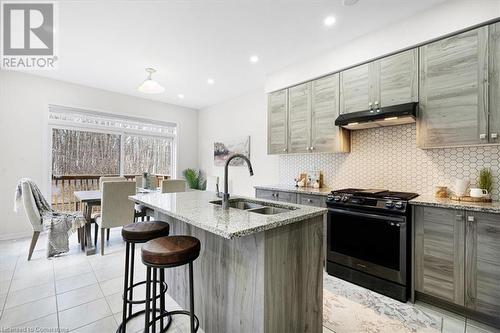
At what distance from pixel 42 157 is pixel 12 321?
10.6 ft

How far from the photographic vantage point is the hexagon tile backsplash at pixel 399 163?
2375 millimetres

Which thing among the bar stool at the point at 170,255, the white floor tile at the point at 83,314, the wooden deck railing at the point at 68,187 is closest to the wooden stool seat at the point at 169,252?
the bar stool at the point at 170,255

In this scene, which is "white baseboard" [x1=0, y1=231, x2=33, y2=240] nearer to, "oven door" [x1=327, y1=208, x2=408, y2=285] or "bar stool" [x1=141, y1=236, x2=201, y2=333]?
"bar stool" [x1=141, y1=236, x2=201, y2=333]

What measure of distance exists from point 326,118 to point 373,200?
129cm

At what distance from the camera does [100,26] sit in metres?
2.70

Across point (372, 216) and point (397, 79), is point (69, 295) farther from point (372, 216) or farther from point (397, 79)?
point (397, 79)

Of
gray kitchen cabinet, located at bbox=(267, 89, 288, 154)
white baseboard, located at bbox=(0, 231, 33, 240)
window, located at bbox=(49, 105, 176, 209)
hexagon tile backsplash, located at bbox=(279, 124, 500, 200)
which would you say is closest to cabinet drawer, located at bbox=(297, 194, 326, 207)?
hexagon tile backsplash, located at bbox=(279, 124, 500, 200)

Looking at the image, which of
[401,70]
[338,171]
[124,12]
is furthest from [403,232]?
[124,12]

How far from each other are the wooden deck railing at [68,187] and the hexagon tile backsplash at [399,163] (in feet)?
15.1

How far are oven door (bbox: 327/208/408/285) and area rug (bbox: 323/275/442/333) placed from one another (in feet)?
0.76

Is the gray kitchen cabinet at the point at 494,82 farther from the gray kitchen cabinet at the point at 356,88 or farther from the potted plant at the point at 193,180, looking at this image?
the potted plant at the point at 193,180

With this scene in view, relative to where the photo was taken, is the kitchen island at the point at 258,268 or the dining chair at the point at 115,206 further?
the dining chair at the point at 115,206

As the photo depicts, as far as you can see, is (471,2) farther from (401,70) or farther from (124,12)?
(124,12)

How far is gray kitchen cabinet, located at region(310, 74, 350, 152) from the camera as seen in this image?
3.12 meters
